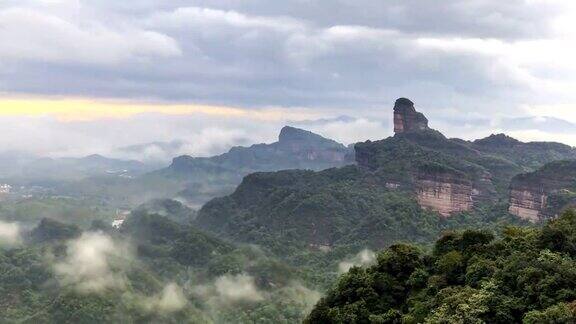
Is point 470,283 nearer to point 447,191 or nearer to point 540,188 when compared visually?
point 540,188

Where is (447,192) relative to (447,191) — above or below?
below

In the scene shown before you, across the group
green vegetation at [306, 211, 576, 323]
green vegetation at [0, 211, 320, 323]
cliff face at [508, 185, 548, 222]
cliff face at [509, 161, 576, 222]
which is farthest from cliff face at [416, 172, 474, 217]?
green vegetation at [306, 211, 576, 323]

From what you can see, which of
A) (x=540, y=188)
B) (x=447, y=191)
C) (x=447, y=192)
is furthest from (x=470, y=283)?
(x=447, y=192)

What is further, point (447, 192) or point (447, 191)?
point (447, 192)

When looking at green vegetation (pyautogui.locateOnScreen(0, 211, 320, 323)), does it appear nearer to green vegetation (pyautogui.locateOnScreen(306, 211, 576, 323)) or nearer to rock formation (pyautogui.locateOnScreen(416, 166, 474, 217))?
rock formation (pyautogui.locateOnScreen(416, 166, 474, 217))

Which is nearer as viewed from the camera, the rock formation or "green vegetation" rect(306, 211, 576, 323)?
"green vegetation" rect(306, 211, 576, 323)

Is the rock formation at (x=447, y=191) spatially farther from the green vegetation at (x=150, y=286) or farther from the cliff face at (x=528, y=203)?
the green vegetation at (x=150, y=286)
